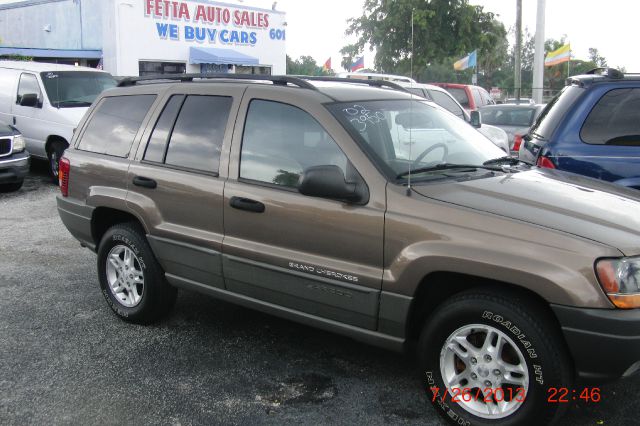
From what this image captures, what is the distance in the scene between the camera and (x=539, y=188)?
3.50 metres

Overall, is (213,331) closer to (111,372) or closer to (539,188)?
(111,372)

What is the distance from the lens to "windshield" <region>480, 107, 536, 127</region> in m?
13.4

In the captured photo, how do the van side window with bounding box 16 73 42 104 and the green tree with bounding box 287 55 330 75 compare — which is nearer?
the van side window with bounding box 16 73 42 104

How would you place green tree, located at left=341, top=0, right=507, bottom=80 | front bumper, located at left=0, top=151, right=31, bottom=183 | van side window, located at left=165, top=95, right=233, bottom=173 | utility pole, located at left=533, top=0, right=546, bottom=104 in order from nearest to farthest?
van side window, located at left=165, top=95, right=233, bottom=173 < front bumper, located at left=0, top=151, right=31, bottom=183 < utility pole, located at left=533, top=0, right=546, bottom=104 < green tree, located at left=341, top=0, right=507, bottom=80

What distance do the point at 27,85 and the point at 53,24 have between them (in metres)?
14.7

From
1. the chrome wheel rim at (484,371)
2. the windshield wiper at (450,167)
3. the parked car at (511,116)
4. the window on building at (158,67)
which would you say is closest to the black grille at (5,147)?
the windshield wiper at (450,167)

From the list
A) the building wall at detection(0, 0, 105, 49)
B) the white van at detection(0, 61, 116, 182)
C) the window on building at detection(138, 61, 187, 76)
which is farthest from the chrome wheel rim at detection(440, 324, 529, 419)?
the building wall at detection(0, 0, 105, 49)

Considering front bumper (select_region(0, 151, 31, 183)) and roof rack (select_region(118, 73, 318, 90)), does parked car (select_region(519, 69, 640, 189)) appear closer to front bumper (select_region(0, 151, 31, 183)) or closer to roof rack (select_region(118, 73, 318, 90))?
roof rack (select_region(118, 73, 318, 90))

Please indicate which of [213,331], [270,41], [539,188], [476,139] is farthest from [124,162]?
[270,41]

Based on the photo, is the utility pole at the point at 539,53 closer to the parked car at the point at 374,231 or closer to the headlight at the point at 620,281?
the parked car at the point at 374,231

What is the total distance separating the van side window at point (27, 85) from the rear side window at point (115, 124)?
275 inches

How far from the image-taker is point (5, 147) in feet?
32.8

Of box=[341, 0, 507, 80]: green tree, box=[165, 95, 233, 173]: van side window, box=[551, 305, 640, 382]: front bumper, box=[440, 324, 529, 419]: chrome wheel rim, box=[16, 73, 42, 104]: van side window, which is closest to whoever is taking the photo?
box=[551, 305, 640, 382]: front bumper

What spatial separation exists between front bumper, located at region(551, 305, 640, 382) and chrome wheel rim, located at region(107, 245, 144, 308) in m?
2.93
